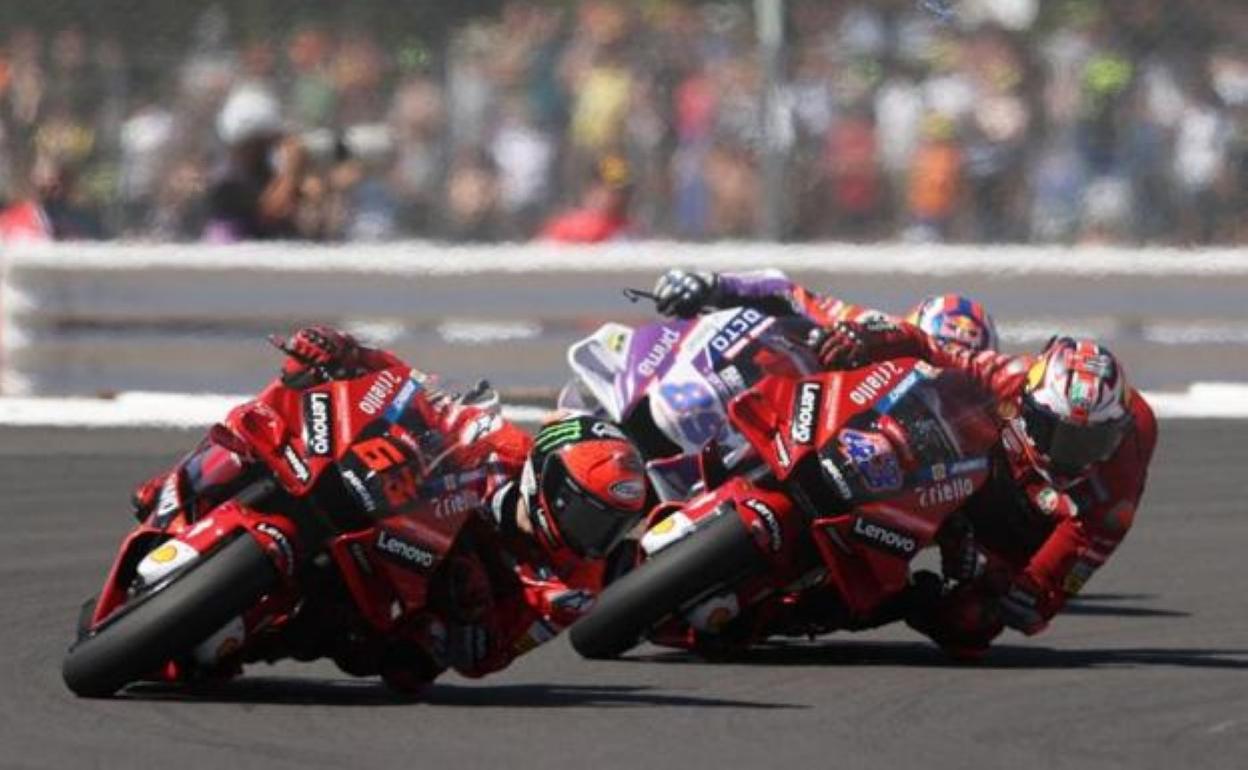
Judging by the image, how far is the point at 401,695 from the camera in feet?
25.7

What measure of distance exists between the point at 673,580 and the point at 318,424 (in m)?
1.02

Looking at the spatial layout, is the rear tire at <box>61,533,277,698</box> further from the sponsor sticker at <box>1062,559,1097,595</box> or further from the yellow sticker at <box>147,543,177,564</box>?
the sponsor sticker at <box>1062,559,1097,595</box>

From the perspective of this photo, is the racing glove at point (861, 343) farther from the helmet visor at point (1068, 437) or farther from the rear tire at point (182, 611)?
the rear tire at point (182, 611)

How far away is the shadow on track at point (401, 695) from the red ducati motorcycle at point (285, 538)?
0.08m

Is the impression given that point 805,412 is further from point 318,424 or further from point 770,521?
point 318,424

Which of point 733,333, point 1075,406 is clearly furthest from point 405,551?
point 733,333

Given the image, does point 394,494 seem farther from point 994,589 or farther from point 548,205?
point 548,205

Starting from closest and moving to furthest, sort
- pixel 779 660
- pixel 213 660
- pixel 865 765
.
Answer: pixel 865 765
pixel 213 660
pixel 779 660

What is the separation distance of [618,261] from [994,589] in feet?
24.0

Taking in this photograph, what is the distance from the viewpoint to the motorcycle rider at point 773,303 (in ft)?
32.1

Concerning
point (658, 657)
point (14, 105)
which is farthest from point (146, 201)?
point (658, 657)

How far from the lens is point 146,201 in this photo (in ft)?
51.2

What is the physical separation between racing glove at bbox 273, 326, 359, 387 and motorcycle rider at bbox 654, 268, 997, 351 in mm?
2274

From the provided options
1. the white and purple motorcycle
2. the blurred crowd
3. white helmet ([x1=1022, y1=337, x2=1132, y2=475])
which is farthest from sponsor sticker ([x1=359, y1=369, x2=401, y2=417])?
the blurred crowd
